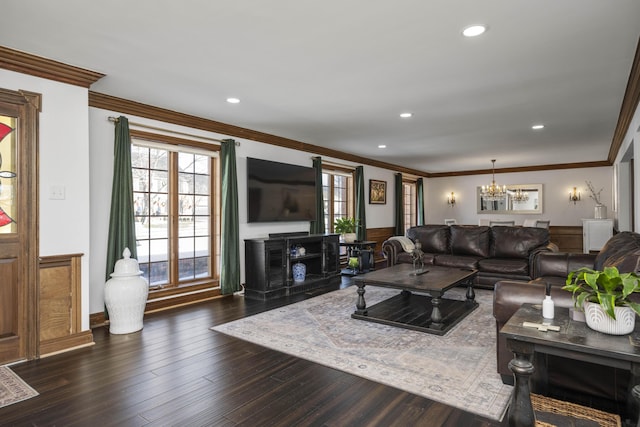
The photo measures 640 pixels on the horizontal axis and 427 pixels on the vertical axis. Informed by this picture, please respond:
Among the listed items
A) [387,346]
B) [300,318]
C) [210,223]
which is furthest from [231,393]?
[210,223]

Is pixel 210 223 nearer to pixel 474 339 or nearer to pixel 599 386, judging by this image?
pixel 474 339

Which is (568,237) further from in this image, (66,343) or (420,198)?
(66,343)

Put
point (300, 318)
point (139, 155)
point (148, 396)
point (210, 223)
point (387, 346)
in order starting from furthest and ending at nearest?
point (210, 223)
point (139, 155)
point (300, 318)
point (387, 346)
point (148, 396)

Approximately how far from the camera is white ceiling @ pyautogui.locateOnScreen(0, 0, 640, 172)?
243 centimetres

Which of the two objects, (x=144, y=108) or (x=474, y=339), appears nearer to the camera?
(x=474, y=339)

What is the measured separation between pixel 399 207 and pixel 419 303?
539 cm

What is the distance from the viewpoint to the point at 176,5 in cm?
236

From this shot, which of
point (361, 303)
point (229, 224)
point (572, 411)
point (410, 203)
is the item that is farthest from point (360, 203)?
point (572, 411)

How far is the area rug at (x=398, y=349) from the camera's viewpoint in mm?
2520

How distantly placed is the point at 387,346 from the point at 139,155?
12.1ft

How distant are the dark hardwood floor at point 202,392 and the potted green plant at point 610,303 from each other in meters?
0.82

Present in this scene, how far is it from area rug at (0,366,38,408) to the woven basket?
3177 millimetres

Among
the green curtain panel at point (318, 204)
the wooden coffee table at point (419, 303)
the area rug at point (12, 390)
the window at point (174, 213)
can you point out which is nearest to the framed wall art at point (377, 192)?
the green curtain panel at point (318, 204)

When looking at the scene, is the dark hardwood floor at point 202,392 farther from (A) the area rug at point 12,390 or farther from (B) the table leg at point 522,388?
(B) the table leg at point 522,388
